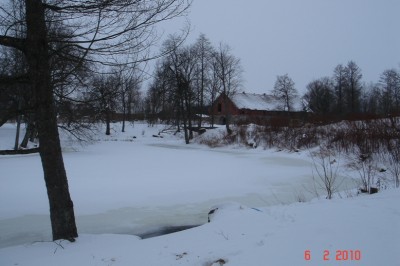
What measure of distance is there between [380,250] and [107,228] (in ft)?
17.9

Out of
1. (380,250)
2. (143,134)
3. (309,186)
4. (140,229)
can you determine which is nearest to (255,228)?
(380,250)

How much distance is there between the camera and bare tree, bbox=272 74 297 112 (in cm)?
6884

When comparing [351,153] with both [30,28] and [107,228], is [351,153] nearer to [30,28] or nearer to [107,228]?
[107,228]

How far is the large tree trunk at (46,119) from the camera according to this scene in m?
4.45

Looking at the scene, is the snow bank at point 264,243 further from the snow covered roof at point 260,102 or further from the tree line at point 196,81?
the snow covered roof at point 260,102

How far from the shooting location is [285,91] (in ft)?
226

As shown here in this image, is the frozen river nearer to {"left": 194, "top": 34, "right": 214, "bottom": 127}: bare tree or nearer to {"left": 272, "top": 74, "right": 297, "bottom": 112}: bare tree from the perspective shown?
{"left": 194, "top": 34, "right": 214, "bottom": 127}: bare tree

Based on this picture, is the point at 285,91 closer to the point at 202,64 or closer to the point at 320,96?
the point at 320,96

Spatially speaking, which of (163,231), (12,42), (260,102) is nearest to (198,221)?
(163,231)

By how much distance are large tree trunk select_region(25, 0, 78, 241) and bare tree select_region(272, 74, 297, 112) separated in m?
66.5

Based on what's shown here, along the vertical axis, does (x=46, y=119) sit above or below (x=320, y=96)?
below

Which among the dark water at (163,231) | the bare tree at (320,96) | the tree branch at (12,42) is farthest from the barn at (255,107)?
the tree branch at (12,42)
